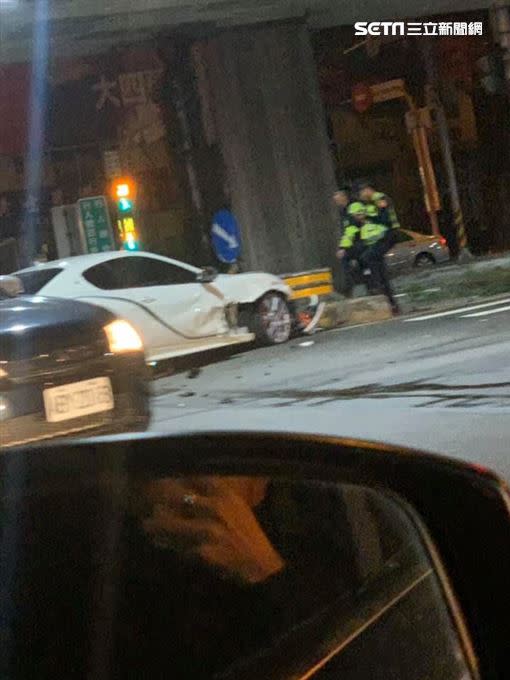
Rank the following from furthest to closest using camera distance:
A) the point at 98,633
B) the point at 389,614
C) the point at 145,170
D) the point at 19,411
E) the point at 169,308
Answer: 1. the point at 145,170
2. the point at 169,308
3. the point at 19,411
4. the point at 389,614
5. the point at 98,633

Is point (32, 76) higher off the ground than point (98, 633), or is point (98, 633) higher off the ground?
point (32, 76)

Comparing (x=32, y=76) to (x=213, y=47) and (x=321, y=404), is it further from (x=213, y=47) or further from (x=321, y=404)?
(x=321, y=404)

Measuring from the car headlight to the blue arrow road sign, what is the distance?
38.9ft

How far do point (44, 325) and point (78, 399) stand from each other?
18.0 inches

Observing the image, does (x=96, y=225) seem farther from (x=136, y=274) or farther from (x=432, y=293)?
(x=136, y=274)

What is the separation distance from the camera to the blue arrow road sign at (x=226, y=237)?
738 inches

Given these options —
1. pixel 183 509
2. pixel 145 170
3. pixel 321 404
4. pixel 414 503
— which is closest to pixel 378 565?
pixel 414 503

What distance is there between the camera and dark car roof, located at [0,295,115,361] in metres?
6.25

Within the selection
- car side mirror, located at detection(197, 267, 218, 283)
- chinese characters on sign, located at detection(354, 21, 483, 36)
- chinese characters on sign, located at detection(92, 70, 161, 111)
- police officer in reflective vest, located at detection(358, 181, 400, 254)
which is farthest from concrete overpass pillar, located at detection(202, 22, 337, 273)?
car side mirror, located at detection(197, 267, 218, 283)

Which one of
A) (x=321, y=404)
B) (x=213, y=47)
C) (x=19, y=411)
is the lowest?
(x=321, y=404)

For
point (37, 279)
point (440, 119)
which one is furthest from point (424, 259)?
point (37, 279)

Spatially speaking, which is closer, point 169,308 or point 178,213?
point 169,308

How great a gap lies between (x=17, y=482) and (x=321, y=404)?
23.3ft

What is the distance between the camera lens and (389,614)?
6.15 ft
